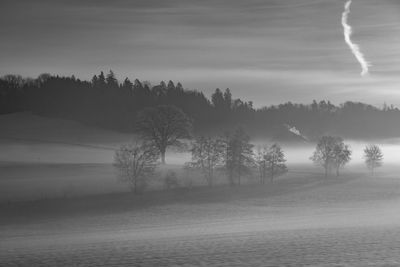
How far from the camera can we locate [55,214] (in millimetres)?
40812

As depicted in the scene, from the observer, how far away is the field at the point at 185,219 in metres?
16.3

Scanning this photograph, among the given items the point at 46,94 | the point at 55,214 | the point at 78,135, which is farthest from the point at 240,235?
the point at 46,94

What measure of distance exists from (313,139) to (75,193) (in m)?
119

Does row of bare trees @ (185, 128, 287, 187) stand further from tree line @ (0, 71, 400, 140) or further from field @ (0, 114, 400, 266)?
tree line @ (0, 71, 400, 140)

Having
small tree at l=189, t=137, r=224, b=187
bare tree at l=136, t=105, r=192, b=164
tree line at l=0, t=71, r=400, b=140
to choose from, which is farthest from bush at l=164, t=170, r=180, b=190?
tree line at l=0, t=71, r=400, b=140

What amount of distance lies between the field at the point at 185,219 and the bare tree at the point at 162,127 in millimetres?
7314

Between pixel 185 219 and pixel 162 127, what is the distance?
36.6 metres

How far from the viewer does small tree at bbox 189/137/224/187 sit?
196 feet

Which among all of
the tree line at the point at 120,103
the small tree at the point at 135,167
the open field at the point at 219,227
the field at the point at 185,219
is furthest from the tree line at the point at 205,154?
the tree line at the point at 120,103

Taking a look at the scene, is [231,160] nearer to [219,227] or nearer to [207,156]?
[207,156]

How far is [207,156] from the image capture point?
61000 millimetres

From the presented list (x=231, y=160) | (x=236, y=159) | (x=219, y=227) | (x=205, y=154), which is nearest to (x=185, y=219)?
(x=219, y=227)

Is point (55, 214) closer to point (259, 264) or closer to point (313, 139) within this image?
point (259, 264)

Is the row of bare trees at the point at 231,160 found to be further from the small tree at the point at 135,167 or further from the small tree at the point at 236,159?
the small tree at the point at 135,167
